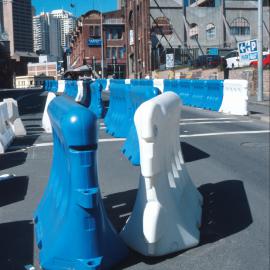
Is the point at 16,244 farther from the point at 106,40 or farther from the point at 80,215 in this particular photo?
the point at 106,40

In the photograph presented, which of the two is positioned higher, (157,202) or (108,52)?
(108,52)

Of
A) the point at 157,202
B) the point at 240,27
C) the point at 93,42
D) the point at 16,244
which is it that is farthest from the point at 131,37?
the point at 157,202

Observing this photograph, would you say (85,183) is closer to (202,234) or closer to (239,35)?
(202,234)

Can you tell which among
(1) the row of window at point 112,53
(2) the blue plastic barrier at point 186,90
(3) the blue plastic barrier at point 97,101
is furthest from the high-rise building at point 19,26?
(3) the blue plastic barrier at point 97,101

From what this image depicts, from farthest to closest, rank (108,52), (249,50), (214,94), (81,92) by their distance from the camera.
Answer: (108,52), (249,50), (81,92), (214,94)

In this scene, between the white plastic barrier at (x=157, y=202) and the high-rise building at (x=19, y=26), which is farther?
the high-rise building at (x=19, y=26)

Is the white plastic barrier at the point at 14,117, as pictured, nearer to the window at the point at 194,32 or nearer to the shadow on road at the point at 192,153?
the shadow on road at the point at 192,153

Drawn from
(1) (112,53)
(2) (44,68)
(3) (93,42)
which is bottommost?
(2) (44,68)

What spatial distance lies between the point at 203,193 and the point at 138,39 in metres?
67.0

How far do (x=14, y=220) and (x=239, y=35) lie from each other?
7275 cm

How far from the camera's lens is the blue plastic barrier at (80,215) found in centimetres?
385

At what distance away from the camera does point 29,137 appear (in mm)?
12438

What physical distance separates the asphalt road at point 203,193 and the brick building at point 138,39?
55.7 metres

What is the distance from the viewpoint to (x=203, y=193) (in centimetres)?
678
